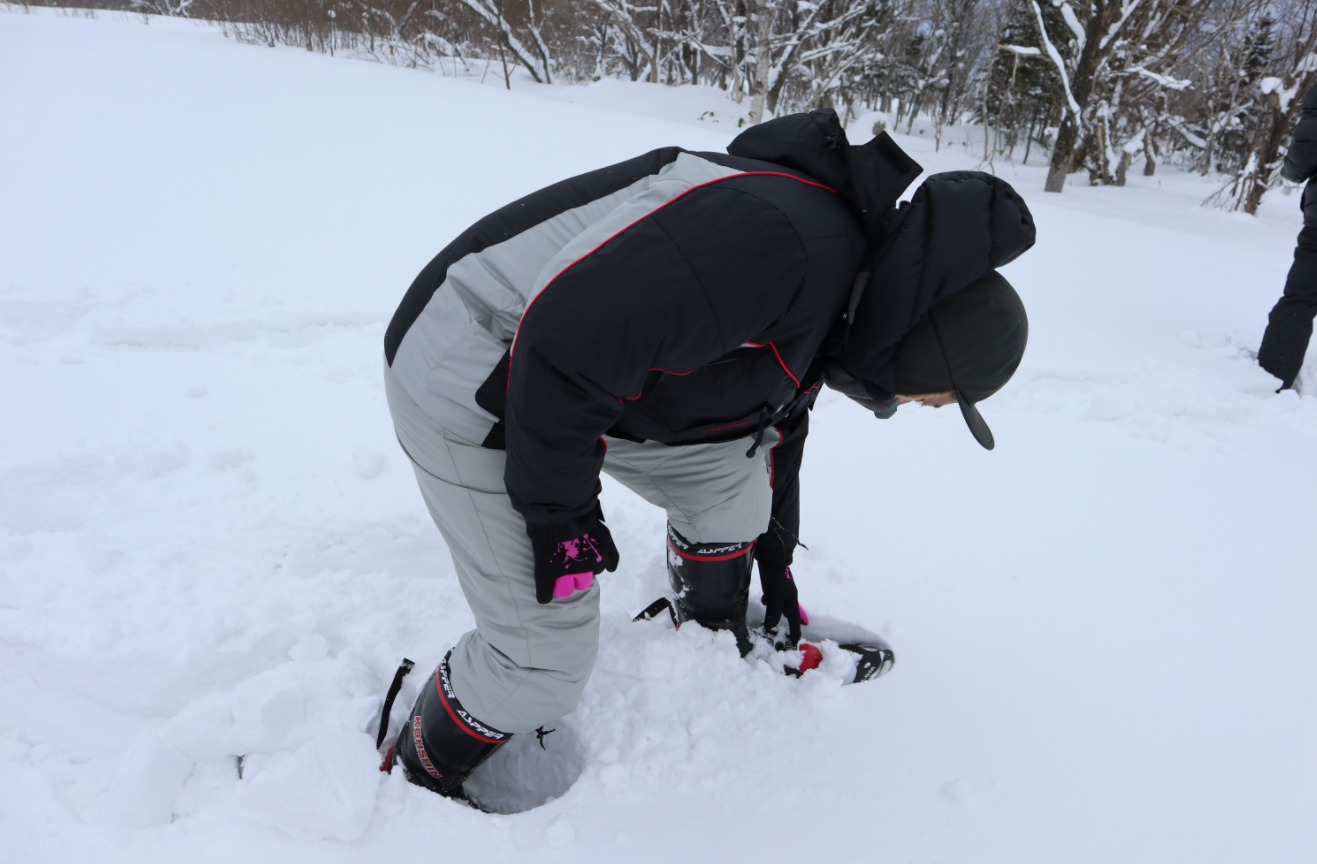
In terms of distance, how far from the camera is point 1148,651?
178 cm

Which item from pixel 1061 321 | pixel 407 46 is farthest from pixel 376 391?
pixel 407 46

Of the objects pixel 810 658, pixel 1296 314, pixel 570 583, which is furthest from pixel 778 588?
pixel 1296 314

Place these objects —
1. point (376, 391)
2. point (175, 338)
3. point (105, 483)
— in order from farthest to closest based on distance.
Result: point (175, 338)
point (376, 391)
point (105, 483)

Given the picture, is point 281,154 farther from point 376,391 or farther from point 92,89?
point 376,391

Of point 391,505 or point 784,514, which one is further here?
point 391,505

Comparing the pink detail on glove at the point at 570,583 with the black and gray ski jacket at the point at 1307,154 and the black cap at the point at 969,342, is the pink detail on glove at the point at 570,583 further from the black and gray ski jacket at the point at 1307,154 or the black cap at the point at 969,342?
the black and gray ski jacket at the point at 1307,154

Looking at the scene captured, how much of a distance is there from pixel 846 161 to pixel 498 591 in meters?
0.86

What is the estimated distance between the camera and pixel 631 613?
6.05 ft

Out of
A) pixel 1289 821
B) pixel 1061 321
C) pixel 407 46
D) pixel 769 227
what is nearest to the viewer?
pixel 769 227

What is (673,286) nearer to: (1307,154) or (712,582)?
(712,582)

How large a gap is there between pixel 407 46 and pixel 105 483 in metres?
16.2

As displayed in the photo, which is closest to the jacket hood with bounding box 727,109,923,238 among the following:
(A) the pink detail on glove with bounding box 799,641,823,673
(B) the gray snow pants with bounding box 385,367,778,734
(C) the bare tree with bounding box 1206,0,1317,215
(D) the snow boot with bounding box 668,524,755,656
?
(B) the gray snow pants with bounding box 385,367,778,734

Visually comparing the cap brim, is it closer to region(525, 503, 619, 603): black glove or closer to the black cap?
the black cap

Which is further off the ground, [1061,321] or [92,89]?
[92,89]
